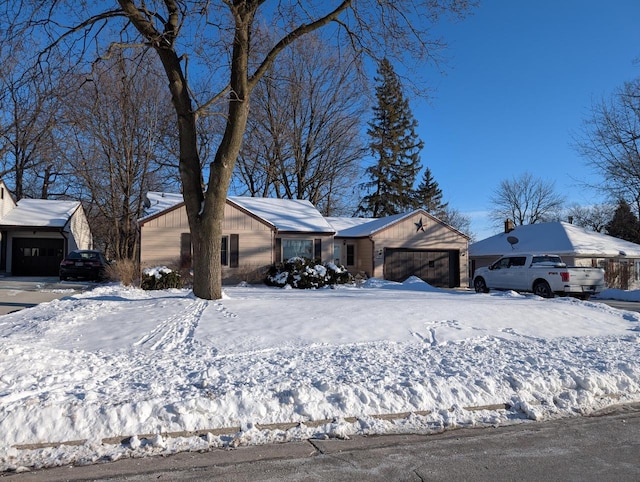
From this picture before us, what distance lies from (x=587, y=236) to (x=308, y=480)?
33137mm

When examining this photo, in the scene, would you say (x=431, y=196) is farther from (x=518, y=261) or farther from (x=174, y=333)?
(x=174, y=333)

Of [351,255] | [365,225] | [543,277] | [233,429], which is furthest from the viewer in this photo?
[365,225]

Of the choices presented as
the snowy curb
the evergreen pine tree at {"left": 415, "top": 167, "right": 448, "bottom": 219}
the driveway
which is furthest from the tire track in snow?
the evergreen pine tree at {"left": 415, "top": 167, "right": 448, "bottom": 219}

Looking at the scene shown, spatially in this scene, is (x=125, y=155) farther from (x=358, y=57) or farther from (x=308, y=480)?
(x=308, y=480)

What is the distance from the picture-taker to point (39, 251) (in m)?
29.2

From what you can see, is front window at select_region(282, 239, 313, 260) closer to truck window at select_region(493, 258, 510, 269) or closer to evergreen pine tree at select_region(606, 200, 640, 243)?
truck window at select_region(493, 258, 510, 269)

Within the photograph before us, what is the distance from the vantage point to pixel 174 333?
8578mm

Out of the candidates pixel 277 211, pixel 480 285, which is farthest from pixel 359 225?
pixel 480 285

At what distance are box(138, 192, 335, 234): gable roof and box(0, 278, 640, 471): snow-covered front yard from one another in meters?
13.0

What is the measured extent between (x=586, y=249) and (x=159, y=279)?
81.7 feet

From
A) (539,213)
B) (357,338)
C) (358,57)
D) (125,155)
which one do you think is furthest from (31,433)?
(539,213)

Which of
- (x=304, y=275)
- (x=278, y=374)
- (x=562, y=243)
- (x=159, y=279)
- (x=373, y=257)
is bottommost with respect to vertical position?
(x=278, y=374)

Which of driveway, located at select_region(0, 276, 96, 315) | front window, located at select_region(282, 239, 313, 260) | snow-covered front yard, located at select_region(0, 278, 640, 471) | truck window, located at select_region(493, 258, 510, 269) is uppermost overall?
front window, located at select_region(282, 239, 313, 260)

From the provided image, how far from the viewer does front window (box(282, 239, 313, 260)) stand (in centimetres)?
2503
